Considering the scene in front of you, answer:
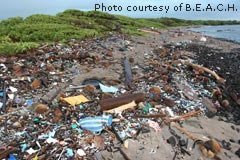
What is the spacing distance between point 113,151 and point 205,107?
344 centimetres

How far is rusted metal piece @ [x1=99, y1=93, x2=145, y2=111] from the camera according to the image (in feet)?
25.6

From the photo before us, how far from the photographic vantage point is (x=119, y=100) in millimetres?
8008

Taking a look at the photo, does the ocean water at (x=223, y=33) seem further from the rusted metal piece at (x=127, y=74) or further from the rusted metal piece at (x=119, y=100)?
the rusted metal piece at (x=119, y=100)

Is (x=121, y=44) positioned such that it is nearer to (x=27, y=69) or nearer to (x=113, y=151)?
(x=27, y=69)

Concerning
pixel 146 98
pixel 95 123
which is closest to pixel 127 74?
pixel 146 98

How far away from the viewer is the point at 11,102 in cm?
819

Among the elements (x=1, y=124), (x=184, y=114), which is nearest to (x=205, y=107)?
(x=184, y=114)

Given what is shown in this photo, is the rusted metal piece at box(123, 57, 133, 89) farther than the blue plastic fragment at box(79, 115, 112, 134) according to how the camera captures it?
Yes

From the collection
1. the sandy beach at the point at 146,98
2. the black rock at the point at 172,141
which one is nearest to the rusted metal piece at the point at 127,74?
the sandy beach at the point at 146,98

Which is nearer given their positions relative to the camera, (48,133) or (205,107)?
(48,133)

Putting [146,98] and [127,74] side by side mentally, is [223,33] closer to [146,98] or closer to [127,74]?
[127,74]

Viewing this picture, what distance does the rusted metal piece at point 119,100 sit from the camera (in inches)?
307

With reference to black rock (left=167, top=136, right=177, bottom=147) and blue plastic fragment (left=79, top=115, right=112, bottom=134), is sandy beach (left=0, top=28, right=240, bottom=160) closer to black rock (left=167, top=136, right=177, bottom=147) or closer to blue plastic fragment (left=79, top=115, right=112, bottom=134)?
black rock (left=167, top=136, right=177, bottom=147)

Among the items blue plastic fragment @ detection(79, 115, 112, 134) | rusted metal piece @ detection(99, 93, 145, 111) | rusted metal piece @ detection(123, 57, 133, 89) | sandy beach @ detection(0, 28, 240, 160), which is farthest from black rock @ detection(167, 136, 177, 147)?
rusted metal piece @ detection(123, 57, 133, 89)
